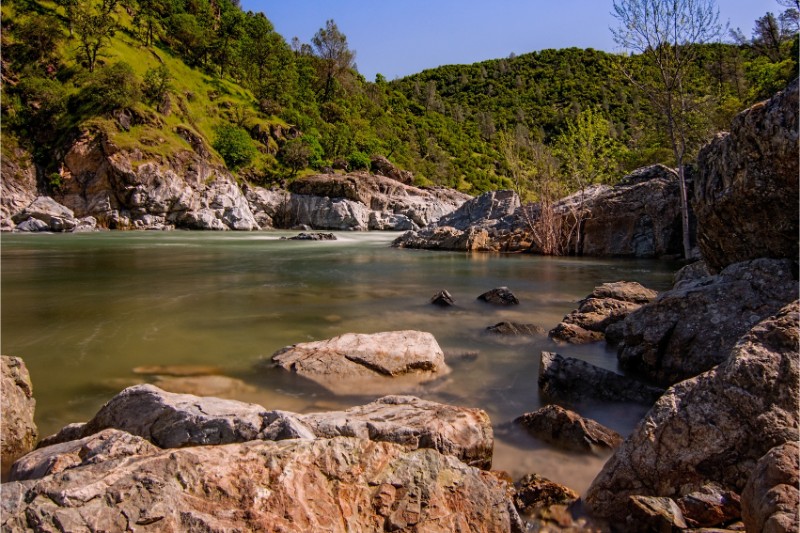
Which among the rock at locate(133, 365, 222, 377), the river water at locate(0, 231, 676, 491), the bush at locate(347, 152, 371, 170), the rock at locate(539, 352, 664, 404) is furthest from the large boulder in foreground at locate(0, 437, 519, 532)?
the bush at locate(347, 152, 371, 170)

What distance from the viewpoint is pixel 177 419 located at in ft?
10.3

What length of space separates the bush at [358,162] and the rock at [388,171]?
40.9 inches

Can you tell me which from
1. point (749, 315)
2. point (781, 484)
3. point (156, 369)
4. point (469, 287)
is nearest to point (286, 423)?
point (781, 484)

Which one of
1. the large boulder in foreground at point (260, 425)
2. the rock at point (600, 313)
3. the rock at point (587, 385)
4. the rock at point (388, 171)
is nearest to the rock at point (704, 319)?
the rock at point (587, 385)

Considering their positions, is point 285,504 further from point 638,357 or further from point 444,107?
point 444,107

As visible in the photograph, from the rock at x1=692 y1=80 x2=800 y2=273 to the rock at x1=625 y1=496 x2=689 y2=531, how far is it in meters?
4.38

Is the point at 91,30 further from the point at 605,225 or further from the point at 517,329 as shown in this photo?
the point at 517,329

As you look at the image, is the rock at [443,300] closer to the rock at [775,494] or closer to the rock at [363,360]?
the rock at [363,360]

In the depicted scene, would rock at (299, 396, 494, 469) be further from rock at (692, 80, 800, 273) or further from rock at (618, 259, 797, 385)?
rock at (692, 80, 800, 273)

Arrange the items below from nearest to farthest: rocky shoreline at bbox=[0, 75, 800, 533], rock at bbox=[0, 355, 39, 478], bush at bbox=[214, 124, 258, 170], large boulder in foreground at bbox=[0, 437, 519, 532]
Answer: large boulder in foreground at bbox=[0, 437, 519, 532] < rocky shoreline at bbox=[0, 75, 800, 533] < rock at bbox=[0, 355, 39, 478] < bush at bbox=[214, 124, 258, 170]

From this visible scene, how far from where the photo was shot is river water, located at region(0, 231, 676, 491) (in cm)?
459

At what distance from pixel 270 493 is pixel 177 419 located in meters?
1.45

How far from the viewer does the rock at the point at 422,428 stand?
3197 millimetres

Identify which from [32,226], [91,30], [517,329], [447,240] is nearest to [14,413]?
[517,329]
